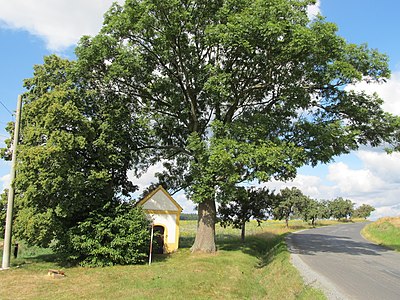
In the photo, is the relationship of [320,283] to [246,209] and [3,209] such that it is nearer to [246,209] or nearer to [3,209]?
[3,209]

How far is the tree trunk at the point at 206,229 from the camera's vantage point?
23.3 metres

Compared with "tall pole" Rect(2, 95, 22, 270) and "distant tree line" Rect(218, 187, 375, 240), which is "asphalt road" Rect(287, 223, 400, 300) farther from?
"tall pole" Rect(2, 95, 22, 270)

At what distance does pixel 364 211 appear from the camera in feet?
404

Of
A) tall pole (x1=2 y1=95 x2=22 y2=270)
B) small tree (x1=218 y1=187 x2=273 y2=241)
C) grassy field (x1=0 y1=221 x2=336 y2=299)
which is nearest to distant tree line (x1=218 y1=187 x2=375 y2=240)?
small tree (x1=218 y1=187 x2=273 y2=241)

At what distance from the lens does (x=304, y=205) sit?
70188 millimetres

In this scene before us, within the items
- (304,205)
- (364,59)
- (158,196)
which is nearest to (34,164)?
(158,196)

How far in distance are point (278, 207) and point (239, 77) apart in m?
36.8

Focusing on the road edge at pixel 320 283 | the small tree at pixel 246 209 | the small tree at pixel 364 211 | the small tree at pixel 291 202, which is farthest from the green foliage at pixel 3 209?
the small tree at pixel 364 211

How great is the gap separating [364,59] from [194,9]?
1028 cm

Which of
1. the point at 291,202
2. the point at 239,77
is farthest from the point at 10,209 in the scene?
the point at 291,202

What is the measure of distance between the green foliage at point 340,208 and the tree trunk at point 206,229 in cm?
8207

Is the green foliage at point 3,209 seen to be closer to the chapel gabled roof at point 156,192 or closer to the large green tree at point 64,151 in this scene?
the large green tree at point 64,151

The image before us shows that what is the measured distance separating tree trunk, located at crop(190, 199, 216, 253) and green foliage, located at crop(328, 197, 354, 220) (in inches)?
3231

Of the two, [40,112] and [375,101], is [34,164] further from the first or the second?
[375,101]
